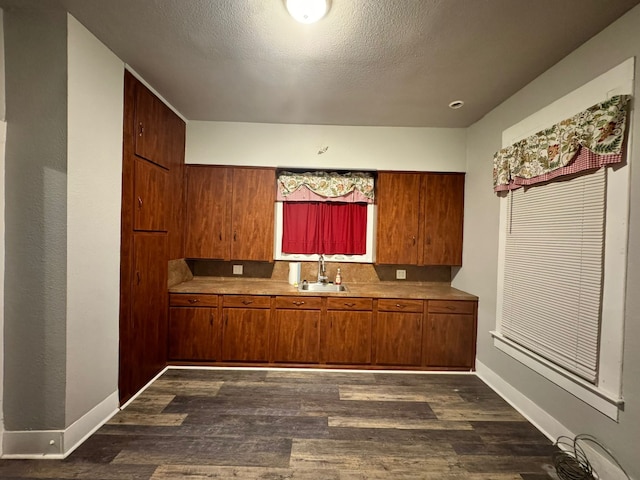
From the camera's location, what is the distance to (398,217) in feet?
10.8

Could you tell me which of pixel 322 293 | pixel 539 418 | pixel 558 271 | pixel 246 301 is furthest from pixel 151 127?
pixel 539 418

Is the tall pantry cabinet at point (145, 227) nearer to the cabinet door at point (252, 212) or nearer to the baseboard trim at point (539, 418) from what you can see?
the cabinet door at point (252, 212)

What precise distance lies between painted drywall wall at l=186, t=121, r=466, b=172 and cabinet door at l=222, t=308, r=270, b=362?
1658 mm

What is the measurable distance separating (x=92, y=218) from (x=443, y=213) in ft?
10.7

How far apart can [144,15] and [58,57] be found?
0.58 meters

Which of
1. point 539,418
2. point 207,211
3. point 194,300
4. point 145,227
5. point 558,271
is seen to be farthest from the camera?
point 207,211

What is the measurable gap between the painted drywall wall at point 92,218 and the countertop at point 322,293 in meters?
0.95

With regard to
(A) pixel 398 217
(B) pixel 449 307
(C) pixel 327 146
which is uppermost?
(C) pixel 327 146

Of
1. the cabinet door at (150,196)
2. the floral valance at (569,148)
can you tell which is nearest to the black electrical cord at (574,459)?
the floral valance at (569,148)

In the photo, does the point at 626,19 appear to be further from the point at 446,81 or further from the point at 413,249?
the point at 413,249

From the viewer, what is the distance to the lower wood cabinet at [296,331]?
2975 mm

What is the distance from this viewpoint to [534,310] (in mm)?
2201

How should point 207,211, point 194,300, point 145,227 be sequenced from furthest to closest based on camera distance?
point 207,211 < point 194,300 < point 145,227

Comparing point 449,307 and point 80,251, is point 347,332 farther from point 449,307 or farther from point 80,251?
point 80,251
